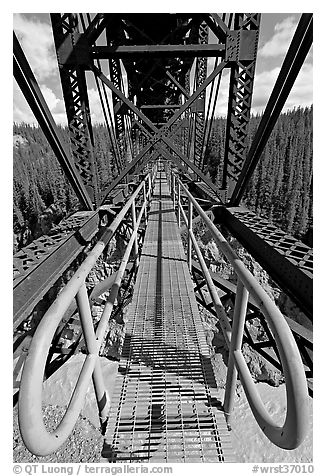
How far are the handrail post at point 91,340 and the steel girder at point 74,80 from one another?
160 inches

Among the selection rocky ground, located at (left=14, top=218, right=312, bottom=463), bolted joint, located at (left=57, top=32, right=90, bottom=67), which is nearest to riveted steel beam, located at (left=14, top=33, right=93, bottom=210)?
bolted joint, located at (left=57, top=32, right=90, bottom=67)

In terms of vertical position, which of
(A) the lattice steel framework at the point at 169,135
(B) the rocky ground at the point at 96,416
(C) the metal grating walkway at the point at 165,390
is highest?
(A) the lattice steel framework at the point at 169,135

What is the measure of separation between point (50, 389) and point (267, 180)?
5014 cm

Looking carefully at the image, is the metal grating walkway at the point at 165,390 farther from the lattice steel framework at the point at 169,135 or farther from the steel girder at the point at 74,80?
the steel girder at the point at 74,80

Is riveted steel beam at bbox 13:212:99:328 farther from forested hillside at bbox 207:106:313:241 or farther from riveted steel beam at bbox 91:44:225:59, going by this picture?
forested hillside at bbox 207:106:313:241

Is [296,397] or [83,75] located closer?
[296,397]

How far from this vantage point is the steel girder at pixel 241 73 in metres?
4.52

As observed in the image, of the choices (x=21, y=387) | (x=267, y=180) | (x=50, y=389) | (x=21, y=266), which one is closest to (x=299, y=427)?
(x=21, y=387)

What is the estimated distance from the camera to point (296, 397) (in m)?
1.12

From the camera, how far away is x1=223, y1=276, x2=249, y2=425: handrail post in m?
1.83

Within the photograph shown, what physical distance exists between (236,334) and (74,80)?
16.0ft

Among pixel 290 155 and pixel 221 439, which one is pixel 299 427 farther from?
pixel 290 155

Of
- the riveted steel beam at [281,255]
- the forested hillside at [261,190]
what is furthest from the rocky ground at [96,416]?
the forested hillside at [261,190]

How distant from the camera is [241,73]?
4.68 meters
